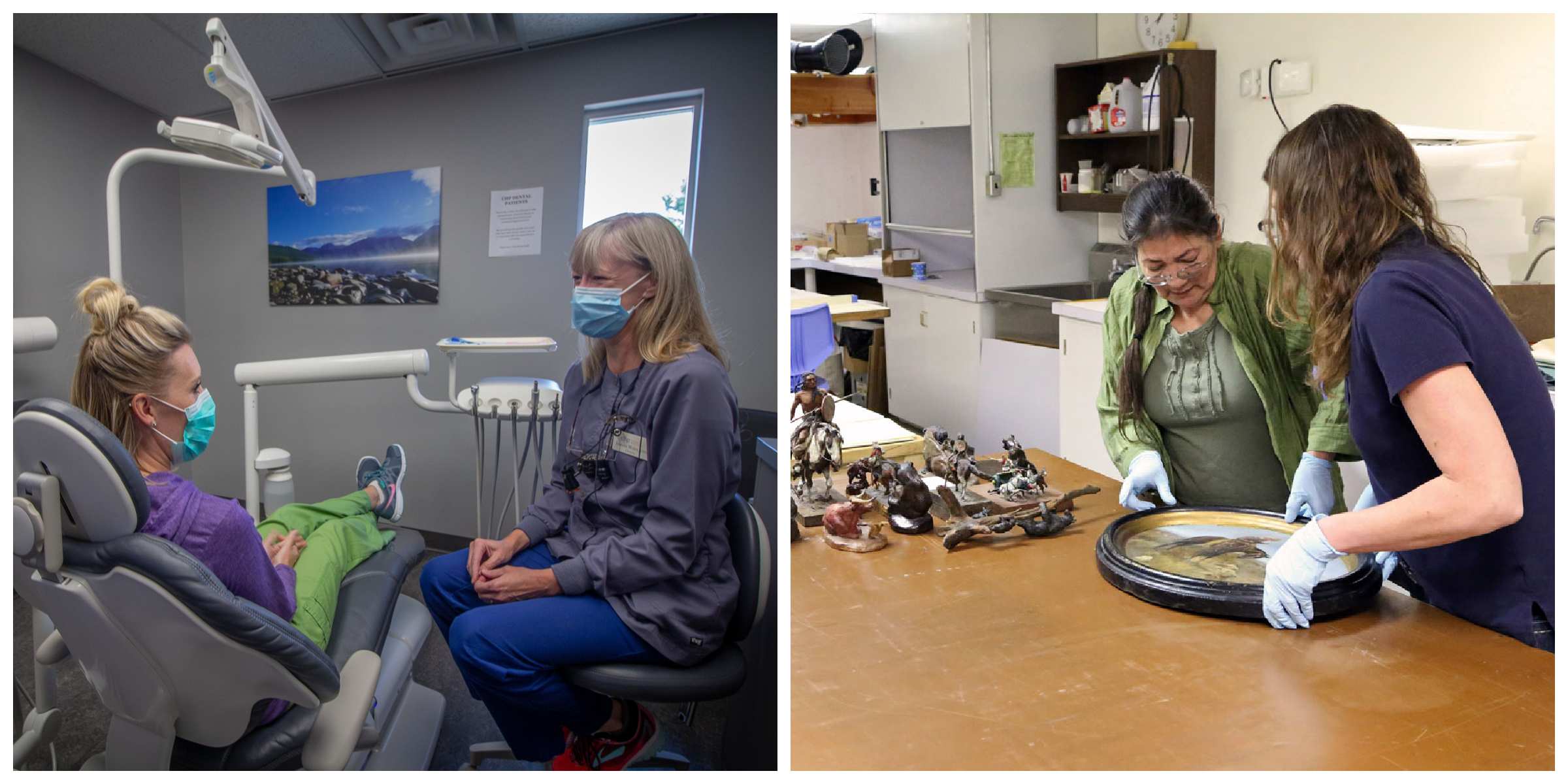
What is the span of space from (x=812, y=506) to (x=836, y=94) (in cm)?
429

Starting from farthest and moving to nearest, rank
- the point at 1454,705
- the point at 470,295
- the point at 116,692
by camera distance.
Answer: the point at 470,295
the point at 116,692
the point at 1454,705

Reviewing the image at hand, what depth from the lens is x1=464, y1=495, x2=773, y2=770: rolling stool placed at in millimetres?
1434

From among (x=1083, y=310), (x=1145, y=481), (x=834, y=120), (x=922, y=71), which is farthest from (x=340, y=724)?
(x=834, y=120)

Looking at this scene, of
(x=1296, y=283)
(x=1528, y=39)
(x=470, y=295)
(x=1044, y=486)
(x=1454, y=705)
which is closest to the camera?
(x=1454, y=705)

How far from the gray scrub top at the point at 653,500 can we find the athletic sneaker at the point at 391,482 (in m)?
0.18

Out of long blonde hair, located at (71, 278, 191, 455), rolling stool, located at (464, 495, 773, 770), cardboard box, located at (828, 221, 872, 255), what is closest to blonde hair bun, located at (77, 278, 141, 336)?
long blonde hair, located at (71, 278, 191, 455)

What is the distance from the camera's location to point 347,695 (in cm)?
137

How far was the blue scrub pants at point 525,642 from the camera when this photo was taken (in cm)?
141

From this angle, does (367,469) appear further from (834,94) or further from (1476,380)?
(834,94)

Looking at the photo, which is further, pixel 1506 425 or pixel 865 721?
pixel 1506 425

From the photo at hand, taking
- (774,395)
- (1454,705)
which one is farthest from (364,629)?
(1454,705)

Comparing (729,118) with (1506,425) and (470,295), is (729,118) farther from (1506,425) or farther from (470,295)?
(1506,425)

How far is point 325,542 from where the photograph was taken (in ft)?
4.68

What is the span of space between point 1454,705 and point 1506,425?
0.41 meters
